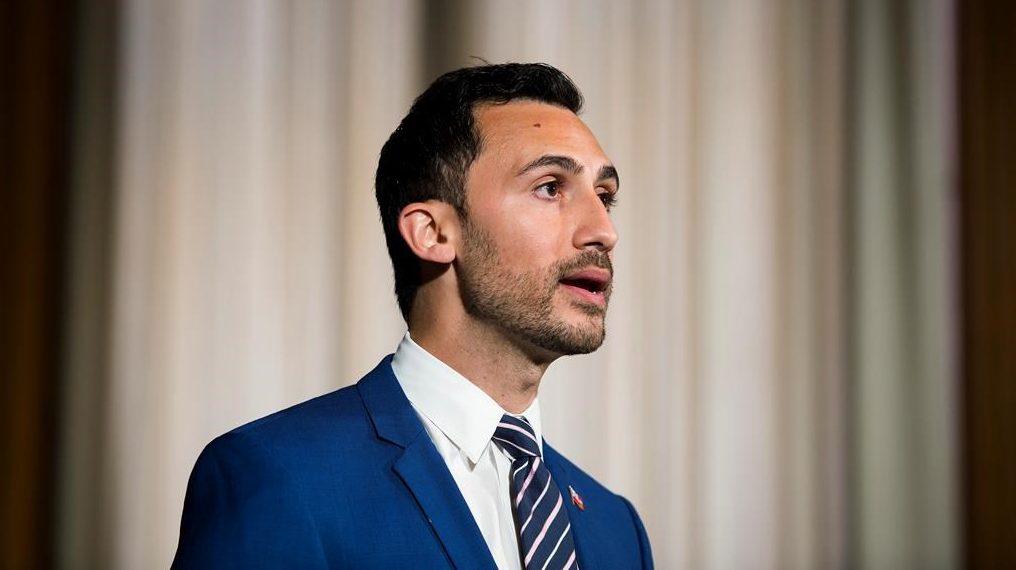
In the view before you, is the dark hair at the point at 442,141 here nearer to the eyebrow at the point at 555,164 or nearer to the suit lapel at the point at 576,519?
the eyebrow at the point at 555,164

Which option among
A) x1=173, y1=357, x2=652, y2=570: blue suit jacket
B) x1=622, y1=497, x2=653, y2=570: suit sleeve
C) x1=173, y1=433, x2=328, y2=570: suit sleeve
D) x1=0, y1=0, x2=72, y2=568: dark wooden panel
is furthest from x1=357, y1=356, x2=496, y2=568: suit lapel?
x1=0, y1=0, x2=72, y2=568: dark wooden panel

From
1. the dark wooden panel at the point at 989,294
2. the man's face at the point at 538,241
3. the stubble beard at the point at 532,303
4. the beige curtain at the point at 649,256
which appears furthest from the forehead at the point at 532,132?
the dark wooden panel at the point at 989,294

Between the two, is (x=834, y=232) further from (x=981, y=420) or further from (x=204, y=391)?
(x=204, y=391)

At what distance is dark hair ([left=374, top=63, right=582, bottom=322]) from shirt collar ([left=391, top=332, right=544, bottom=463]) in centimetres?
11

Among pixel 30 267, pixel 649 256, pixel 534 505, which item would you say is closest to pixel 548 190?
pixel 534 505

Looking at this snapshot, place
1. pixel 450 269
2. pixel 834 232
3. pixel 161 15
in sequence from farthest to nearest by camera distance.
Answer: pixel 834 232
pixel 161 15
pixel 450 269

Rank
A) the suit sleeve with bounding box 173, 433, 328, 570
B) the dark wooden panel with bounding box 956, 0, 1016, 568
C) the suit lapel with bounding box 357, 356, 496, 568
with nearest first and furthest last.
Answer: the suit sleeve with bounding box 173, 433, 328, 570 < the suit lapel with bounding box 357, 356, 496, 568 < the dark wooden panel with bounding box 956, 0, 1016, 568

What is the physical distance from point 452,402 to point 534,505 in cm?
15

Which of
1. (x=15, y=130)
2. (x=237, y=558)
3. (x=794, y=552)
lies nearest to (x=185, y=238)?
(x=15, y=130)

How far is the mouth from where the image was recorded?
1.27 m

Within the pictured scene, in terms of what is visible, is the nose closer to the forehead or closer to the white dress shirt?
the forehead

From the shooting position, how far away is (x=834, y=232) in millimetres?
2473

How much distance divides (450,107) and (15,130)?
1.23 meters

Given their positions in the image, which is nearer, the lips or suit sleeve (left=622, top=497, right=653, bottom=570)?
the lips
